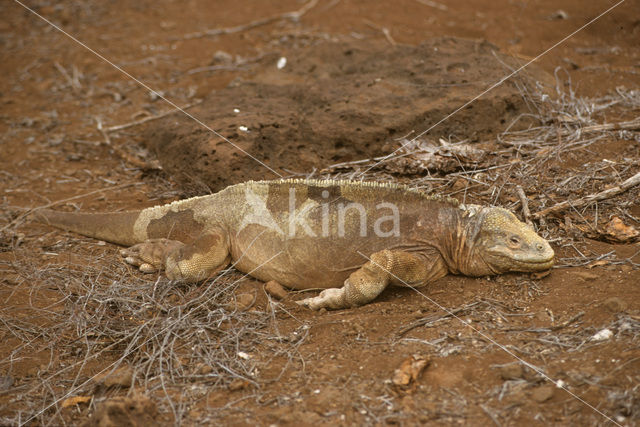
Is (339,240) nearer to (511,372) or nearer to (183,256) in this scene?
(183,256)

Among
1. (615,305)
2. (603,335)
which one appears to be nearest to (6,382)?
(603,335)

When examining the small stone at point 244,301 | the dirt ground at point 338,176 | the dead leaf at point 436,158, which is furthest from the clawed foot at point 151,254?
the dead leaf at point 436,158

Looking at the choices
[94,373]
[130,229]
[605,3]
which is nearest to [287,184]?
[130,229]

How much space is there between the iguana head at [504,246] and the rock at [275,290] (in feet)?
4.77

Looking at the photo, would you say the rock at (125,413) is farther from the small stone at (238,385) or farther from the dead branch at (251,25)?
the dead branch at (251,25)

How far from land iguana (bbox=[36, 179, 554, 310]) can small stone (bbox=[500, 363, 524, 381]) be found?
1.05 metres

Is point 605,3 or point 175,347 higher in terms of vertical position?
point 605,3

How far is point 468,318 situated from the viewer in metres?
4.07

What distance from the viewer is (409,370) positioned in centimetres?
357

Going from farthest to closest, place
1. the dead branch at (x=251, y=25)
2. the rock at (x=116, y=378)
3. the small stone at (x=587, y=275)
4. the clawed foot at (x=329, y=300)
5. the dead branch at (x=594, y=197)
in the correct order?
the dead branch at (x=251, y=25), the dead branch at (x=594, y=197), the clawed foot at (x=329, y=300), the small stone at (x=587, y=275), the rock at (x=116, y=378)

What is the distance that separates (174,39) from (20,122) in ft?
10.5

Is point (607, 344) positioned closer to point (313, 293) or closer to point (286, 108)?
point (313, 293)

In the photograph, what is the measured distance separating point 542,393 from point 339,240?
6.24 feet

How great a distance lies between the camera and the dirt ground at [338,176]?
138 inches
